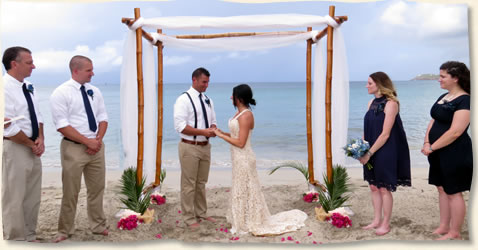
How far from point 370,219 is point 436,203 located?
1427 millimetres

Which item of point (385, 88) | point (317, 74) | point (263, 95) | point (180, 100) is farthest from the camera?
point (263, 95)

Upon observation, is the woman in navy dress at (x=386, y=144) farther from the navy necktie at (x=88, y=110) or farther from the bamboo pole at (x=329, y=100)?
the navy necktie at (x=88, y=110)

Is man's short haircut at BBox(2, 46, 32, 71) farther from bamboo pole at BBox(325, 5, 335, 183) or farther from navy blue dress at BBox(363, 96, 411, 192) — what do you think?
navy blue dress at BBox(363, 96, 411, 192)

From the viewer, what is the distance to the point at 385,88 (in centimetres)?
443

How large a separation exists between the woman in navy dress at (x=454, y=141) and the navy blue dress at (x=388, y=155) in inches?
11.7

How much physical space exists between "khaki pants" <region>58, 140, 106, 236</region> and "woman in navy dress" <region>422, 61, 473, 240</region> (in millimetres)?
3662

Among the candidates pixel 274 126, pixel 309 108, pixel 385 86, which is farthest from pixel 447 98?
pixel 274 126

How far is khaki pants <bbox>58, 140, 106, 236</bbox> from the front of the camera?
423cm

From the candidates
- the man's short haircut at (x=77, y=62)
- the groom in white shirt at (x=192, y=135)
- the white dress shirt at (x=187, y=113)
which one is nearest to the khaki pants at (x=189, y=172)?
the groom in white shirt at (x=192, y=135)

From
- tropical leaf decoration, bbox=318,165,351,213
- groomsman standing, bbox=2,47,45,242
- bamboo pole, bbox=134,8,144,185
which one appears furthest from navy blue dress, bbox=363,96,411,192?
groomsman standing, bbox=2,47,45,242

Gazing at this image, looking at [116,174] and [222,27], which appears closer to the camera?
[222,27]

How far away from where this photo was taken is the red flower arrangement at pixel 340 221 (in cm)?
472

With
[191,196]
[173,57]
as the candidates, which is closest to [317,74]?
[191,196]

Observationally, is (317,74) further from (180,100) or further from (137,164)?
(137,164)
